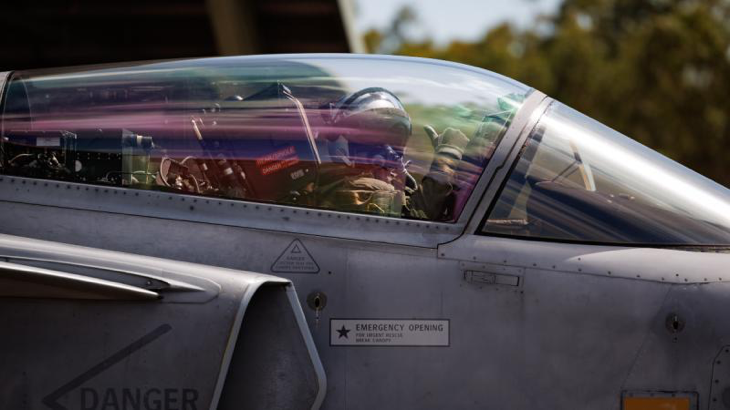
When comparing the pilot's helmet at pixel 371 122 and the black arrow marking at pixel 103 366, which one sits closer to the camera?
the black arrow marking at pixel 103 366

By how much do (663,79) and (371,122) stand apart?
96.7ft

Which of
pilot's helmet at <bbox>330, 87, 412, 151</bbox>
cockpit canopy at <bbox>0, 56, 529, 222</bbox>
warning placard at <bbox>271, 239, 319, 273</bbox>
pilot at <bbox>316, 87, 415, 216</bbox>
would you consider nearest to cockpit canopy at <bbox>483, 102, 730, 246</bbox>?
cockpit canopy at <bbox>0, 56, 529, 222</bbox>

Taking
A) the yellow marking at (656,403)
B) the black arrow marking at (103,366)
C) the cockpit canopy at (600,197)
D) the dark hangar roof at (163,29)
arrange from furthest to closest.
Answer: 1. the dark hangar roof at (163,29)
2. the cockpit canopy at (600,197)
3. the yellow marking at (656,403)
4. the black arrow marking at (103,366)

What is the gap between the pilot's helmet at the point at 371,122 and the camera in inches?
170

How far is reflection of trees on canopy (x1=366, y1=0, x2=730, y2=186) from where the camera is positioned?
30672 millimetres

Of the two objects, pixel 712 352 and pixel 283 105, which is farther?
pixel 283 105

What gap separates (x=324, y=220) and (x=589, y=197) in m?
1.14

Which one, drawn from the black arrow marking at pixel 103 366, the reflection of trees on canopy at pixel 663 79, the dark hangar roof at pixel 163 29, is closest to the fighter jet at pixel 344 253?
the black arrow marking at pixel 103 366

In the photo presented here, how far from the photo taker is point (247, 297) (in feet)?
11.8

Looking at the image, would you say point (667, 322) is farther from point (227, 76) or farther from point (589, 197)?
point (227, 76)

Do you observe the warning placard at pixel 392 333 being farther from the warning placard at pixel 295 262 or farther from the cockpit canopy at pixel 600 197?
the cockpit canopy at pixel 600 197

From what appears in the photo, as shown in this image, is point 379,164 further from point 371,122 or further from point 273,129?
point 273,129

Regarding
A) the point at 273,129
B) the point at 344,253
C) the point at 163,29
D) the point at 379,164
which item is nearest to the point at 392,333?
the point at 344,253

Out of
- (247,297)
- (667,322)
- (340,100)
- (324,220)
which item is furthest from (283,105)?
(667,322)
